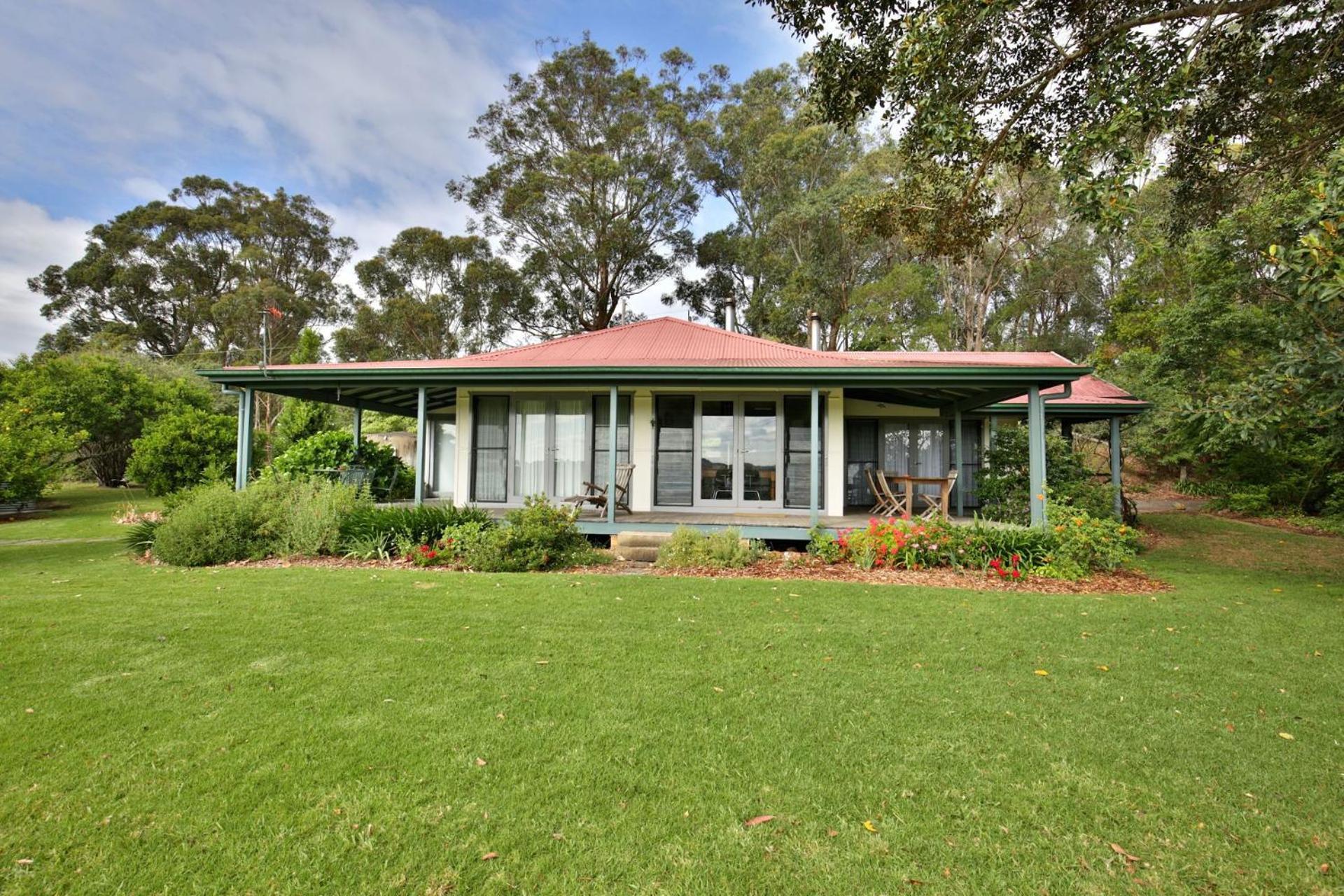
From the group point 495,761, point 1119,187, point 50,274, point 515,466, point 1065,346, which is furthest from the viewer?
point 50,274

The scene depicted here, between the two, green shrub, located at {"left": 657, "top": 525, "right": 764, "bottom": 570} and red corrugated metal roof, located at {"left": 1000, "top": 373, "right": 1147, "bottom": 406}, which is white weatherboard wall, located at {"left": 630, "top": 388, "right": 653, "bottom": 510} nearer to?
green shrub, located at {"left": 657, "top": 525, "right": 764, "bottom": 570}

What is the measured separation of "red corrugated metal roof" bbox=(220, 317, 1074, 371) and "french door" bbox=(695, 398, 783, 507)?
837 millimetres

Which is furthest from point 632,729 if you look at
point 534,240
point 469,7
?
point 534,240

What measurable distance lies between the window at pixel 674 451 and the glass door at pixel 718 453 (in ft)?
0.56

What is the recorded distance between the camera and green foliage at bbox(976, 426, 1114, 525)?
9.59 meters

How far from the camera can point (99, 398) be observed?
15445 mm

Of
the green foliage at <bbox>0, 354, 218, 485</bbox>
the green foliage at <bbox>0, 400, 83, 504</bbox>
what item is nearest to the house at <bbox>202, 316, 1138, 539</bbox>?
the green foliage at <bbox>0, 400, 83, 504</bbox>

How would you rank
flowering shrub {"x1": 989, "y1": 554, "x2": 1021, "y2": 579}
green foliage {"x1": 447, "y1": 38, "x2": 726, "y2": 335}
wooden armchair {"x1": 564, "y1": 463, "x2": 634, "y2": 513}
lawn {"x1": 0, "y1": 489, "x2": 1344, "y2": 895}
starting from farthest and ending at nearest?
green foliage {"x1": 447, "y1": 38, "x2": 726, "y2": 335}
wooden armchair {"x1": 564, "y1": 463, "x2": 634, "y2": 513}
flowering shrub {"x1": 989, "y1": 554, "x2": 1021, "y2": 579}
lawn {"x1": 0, "y1": 489, "x2": 1344, "y2": 895}

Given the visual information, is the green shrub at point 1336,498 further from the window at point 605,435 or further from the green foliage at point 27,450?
the green foliage at point 27,450

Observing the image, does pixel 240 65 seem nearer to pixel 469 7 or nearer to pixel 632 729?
pixel 469 7

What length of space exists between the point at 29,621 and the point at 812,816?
5.61 metres

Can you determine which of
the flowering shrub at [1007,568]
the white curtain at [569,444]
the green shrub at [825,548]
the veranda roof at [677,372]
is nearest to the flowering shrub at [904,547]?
the green shrub at [825,548]

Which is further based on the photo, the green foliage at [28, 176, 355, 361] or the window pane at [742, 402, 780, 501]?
the green foliage at [28, 176, 355, 361]

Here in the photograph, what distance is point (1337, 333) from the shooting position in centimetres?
584
